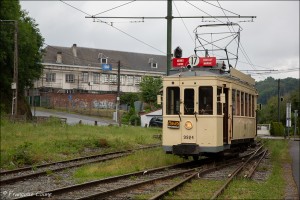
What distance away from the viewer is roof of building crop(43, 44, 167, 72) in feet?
268

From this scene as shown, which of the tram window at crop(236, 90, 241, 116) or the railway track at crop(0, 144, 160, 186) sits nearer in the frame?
the railway track at crop(0, 144, 160, 186)

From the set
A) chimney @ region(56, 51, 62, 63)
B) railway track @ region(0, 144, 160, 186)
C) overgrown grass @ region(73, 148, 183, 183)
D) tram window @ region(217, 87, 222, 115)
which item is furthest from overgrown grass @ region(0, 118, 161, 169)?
chimney @ region(56, 51, 62, 63)

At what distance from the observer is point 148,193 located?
9844mm

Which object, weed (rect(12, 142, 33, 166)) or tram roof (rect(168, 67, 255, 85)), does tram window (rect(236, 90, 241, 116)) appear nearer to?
tram roof (rect(168, 67, 255, 85))

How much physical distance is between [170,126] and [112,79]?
235ft

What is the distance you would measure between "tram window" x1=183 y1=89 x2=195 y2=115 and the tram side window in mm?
263

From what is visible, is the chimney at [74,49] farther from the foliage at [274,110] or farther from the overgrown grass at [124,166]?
the overgrown grass at [124,166]

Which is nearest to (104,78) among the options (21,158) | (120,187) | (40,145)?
(40,145)

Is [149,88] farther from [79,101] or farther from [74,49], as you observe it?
[74,49]

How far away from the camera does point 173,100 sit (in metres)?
15.5

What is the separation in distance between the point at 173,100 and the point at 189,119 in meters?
0.92

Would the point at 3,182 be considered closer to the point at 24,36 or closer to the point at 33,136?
the point at 33,136

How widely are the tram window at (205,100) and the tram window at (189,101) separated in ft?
0.88

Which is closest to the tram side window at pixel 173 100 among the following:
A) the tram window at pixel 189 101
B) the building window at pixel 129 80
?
the tram window at pixel 189 101
